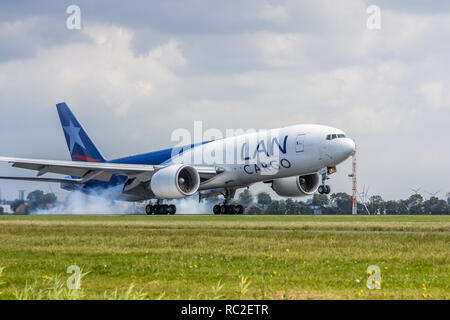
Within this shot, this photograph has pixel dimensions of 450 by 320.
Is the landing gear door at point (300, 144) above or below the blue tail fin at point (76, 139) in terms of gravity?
below

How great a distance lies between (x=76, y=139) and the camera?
51594 mm

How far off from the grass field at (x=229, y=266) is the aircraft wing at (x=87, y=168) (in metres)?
21.4

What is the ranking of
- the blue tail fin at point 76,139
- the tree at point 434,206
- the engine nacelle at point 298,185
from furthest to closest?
the tree at point 434,206 < the blue tail fin at point 76,139 < the engine nacelle at point 298,185

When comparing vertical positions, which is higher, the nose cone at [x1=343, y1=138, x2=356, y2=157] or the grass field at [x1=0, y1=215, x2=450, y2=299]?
the nose cone at [x1=343, y1=138, x2=356, y2=157]

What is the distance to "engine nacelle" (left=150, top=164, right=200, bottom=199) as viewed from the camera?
1478 inches

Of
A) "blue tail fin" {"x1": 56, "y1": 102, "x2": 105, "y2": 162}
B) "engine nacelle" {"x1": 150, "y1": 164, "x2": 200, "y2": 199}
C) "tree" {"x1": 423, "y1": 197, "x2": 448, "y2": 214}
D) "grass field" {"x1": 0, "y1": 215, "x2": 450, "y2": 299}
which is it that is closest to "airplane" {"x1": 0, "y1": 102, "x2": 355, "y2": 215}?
"engine nacelle" {"x1": 150, "y1": 164, "x2": 200, "y2": 199}

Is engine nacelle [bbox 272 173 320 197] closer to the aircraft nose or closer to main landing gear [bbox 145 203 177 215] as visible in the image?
the aircraft nose

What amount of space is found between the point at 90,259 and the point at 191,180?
27.2 meters

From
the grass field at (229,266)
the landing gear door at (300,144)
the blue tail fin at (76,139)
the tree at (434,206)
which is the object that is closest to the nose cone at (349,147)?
the landing gear door at (300,144)

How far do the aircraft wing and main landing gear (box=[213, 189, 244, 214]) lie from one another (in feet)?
10.8

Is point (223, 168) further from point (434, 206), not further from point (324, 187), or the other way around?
point (434, 206)

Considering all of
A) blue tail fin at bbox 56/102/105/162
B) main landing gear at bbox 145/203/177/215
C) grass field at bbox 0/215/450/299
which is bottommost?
grass field at bbox 0/215/450/299

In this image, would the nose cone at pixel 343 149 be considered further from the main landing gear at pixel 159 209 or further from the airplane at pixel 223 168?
the main landing gear at pixel 159 209

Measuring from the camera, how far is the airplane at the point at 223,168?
36531mm
